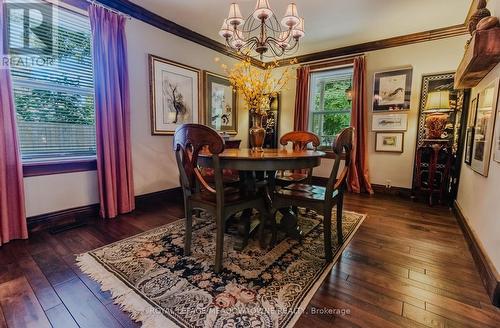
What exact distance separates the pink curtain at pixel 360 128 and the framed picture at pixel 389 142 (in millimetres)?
216

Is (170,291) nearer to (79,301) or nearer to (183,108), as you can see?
(79,301)

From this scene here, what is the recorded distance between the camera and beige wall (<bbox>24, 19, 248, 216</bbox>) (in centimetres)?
233

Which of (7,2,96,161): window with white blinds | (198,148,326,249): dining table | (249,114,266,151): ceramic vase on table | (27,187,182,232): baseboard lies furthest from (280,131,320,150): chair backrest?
(7,2,96,161): window with white blinds

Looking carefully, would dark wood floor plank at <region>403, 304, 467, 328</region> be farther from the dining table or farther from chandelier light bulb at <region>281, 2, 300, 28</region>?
chandelier light bulb at <region>281, 2, 300, 28</region>

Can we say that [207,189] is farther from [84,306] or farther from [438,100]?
[438,100]

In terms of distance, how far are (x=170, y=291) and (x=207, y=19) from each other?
3.29m

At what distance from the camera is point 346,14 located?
9.87ft

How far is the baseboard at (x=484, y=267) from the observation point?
1333mm

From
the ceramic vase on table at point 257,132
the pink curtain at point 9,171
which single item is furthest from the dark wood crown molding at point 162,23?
the ceramic vase on table at point 257,132

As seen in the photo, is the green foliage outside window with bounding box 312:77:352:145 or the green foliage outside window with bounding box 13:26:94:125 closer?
the green foliage outside window with bounding box 13:26:94:125

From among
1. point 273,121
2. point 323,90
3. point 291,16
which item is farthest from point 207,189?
point 323,90

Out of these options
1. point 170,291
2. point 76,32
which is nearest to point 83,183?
point 76,32

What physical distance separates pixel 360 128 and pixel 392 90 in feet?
2.44

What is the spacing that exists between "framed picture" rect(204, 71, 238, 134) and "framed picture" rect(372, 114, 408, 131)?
252 centimetres
